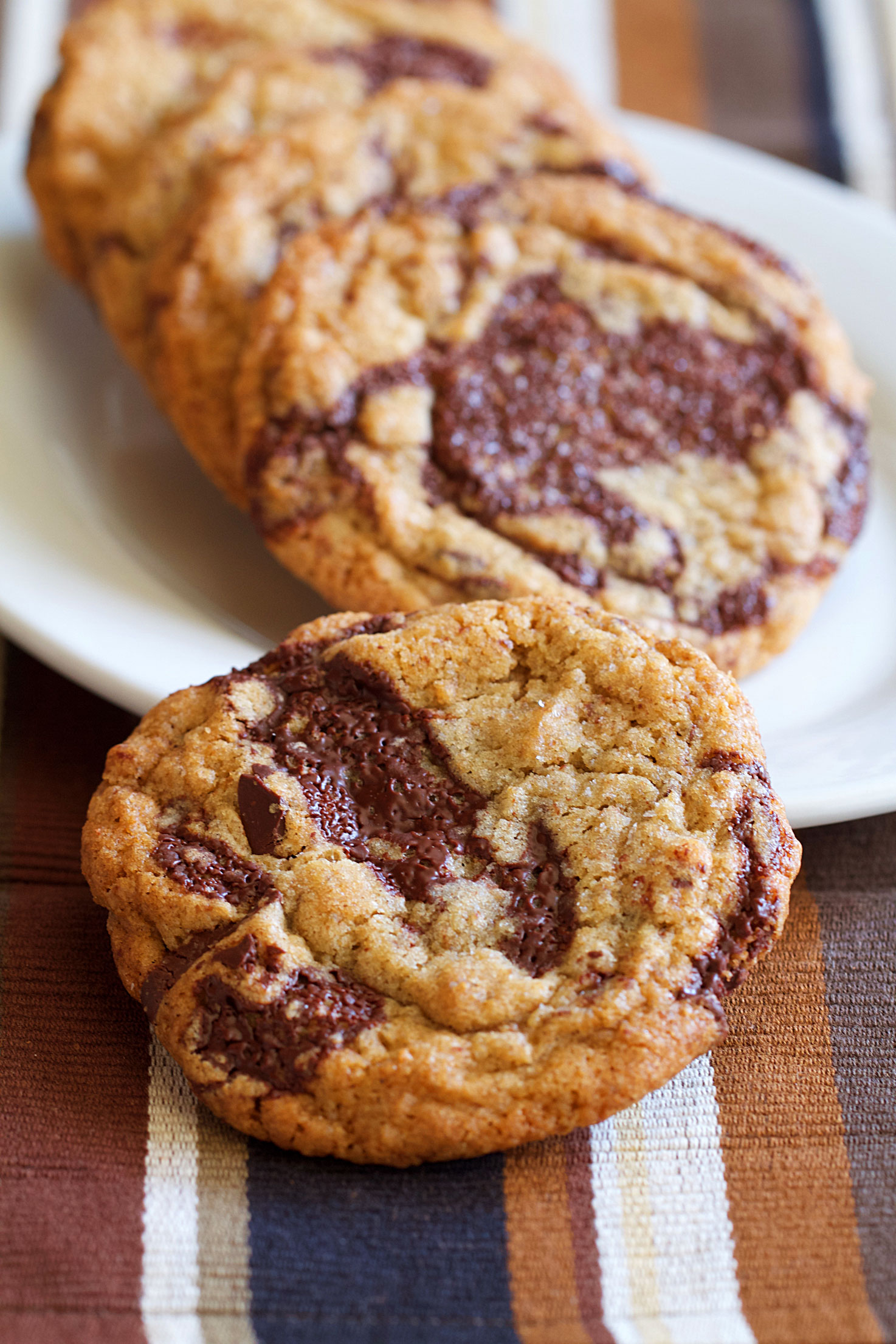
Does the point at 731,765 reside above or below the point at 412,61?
below

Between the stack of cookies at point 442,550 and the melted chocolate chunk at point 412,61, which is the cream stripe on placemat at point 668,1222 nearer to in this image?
the stack of cookies at point 442,550

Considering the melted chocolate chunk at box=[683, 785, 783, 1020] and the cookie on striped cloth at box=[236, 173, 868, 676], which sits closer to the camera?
the melted chocolate chunk at box=[683, 785, 783, 1020]

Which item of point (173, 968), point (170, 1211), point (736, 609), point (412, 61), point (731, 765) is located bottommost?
point (170, 1211)

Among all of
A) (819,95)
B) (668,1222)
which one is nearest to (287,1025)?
(668,1222)

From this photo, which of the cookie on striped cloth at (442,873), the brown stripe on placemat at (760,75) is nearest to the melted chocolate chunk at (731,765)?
the cookie on striped cloth at (442,873)

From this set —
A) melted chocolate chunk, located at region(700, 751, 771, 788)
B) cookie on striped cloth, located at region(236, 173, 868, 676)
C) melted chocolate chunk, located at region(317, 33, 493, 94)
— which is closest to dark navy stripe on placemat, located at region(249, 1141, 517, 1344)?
melted chocolate chunk, located at region(700, 751, 771, 788)

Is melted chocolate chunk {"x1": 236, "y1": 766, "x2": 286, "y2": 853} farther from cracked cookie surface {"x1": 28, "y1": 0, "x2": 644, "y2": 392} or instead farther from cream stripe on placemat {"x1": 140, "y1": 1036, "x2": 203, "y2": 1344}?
cracked cookie surface {"x1": 28, "y1": 0, "x2": 644, "y2": 392}

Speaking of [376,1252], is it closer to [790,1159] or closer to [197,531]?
[790,1159]
